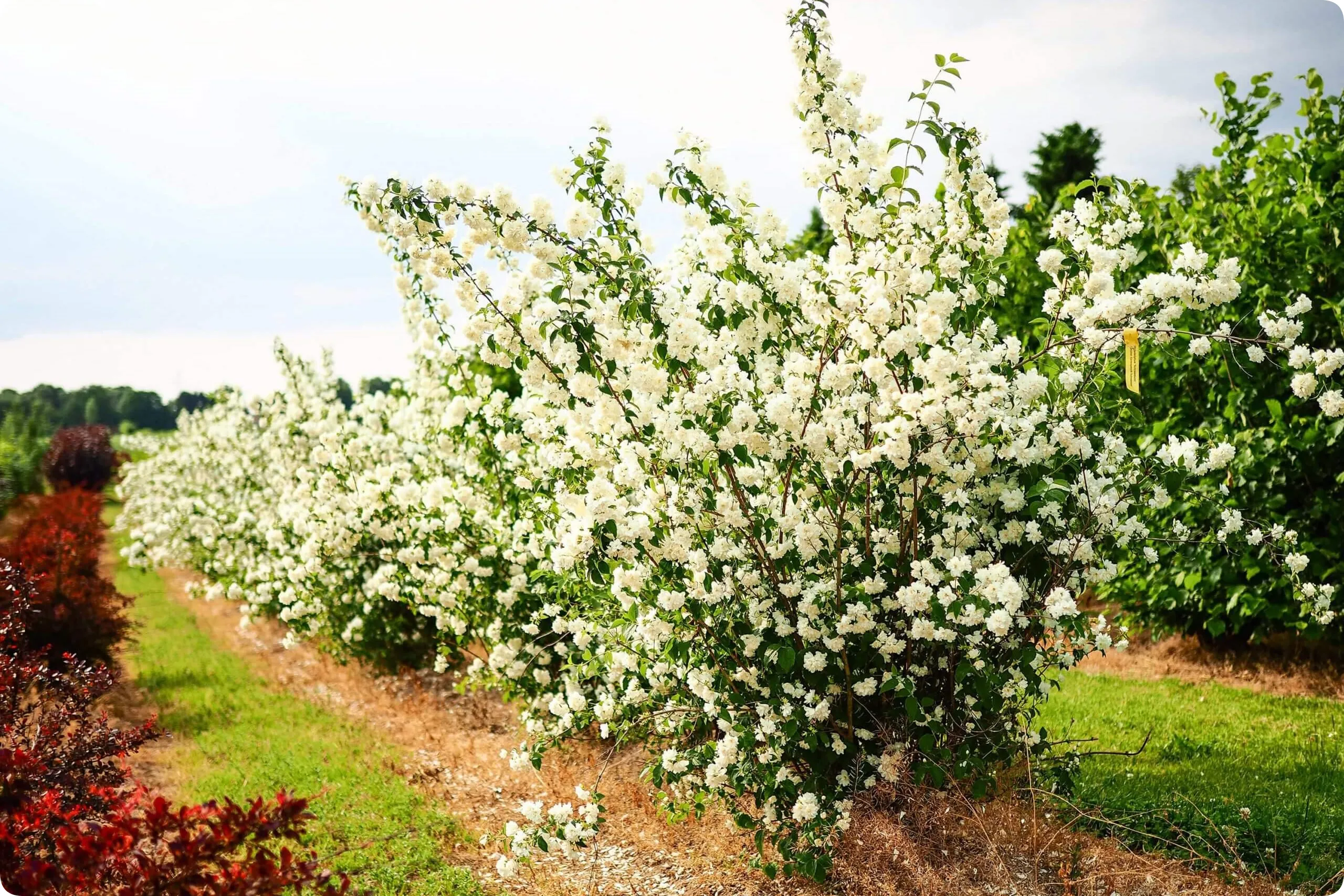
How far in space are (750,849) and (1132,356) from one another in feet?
8.51

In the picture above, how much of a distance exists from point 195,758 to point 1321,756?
6.79 m

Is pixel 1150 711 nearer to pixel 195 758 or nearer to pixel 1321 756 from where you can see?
pixel 1321 756

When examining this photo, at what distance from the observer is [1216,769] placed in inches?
198

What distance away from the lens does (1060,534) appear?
377 cm

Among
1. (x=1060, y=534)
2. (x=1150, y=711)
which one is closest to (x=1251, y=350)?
(x=1060, y=534)

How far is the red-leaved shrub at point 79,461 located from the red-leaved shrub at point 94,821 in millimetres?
26320

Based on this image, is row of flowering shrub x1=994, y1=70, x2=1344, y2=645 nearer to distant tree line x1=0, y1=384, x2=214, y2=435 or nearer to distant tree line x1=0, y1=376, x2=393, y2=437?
distant tree line x1=0, y1=376, x2=393, y2=437

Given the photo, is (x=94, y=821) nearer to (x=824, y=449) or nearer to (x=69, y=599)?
(x=824, y=449)

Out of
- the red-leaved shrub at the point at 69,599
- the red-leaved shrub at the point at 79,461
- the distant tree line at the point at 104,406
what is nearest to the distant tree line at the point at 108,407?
the distant tree line at the point at 104,406

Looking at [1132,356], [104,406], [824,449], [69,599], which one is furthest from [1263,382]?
[104,406]

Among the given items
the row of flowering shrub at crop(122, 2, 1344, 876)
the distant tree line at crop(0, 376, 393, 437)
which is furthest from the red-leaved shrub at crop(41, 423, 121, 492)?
the row of flowering shrub at crop(122, 2, 1344, 876)

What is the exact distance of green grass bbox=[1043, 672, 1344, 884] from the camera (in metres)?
3.97

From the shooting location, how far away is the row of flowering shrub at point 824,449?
3486 mm

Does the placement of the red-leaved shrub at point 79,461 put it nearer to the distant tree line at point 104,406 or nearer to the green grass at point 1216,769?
the distant tree line at point 104,406
